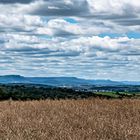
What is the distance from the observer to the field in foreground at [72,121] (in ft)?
32.7

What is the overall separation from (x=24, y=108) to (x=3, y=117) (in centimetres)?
245

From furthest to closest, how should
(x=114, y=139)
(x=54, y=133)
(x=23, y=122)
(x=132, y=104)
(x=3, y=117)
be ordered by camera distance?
1. (x=132, y=104)
2. (x=3, y=117)
3. (x=23, y=122)
4. (x=54, y=133)
5. (x=114, y=139)

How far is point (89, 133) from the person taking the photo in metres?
10.1

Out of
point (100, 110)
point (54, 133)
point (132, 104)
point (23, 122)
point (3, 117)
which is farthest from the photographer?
point (132, 104)

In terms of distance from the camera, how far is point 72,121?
41.0 feet

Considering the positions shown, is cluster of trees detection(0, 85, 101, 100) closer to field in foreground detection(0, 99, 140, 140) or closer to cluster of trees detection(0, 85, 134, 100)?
cluster of trees detection(0, 85, 134, 100)

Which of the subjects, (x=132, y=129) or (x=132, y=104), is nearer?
(x=132, y=129)

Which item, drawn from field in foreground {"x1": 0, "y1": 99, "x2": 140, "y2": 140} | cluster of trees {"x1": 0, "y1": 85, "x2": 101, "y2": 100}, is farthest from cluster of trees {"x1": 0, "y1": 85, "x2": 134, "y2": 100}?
field in foreground {"x1": 0, "y1": 99, "x2": 140, "y2": 140}

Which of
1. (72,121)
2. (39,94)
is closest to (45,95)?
(39,94)

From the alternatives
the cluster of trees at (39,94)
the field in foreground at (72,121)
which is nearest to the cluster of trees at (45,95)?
the cluster of trees at (39,94)

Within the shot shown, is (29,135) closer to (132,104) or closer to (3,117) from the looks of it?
(3,117)

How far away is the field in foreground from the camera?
392 inches

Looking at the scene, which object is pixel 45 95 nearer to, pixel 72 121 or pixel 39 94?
pixel 39 94

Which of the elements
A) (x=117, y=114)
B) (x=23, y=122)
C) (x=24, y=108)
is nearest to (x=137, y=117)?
(x=117, y=114)
